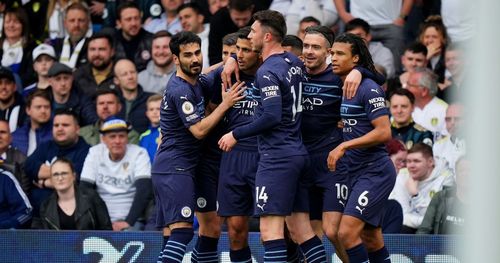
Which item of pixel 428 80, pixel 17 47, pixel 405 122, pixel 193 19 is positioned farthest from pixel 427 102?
pixel 17 47

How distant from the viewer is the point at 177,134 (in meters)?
7.77

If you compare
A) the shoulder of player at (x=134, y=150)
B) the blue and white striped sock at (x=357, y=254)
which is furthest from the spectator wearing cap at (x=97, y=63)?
the blue and white striped sock at (x=357, y=254)

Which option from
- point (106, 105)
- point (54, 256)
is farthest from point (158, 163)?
point (106, 105)

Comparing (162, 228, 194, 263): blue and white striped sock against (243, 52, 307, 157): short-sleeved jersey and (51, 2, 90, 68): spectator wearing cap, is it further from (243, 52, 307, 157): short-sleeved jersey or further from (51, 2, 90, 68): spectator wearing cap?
(51, 2, 90, 68): spectator wearing cap

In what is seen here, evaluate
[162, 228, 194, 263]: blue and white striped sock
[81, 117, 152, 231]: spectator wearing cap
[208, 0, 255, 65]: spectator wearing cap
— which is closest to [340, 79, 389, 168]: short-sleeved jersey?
[162, 228, 194, 263]: blue and white striped sock

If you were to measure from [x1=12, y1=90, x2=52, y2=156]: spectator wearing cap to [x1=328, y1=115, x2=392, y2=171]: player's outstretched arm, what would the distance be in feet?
19.9

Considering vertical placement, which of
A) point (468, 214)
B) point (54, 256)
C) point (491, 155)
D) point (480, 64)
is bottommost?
point (54, 256)

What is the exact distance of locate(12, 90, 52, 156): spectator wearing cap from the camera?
12.3 m

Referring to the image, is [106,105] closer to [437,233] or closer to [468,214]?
[437,233]

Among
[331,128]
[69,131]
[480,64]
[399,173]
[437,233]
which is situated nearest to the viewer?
[480,64]

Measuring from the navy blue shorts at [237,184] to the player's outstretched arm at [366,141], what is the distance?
2.47ft

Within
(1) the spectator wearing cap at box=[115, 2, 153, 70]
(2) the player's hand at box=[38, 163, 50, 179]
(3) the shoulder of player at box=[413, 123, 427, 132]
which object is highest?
(1) the spectator wearing cap at box=[115, 2, 153, 70]

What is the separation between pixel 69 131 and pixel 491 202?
10.1 meters

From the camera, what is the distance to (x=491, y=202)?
1876mm
